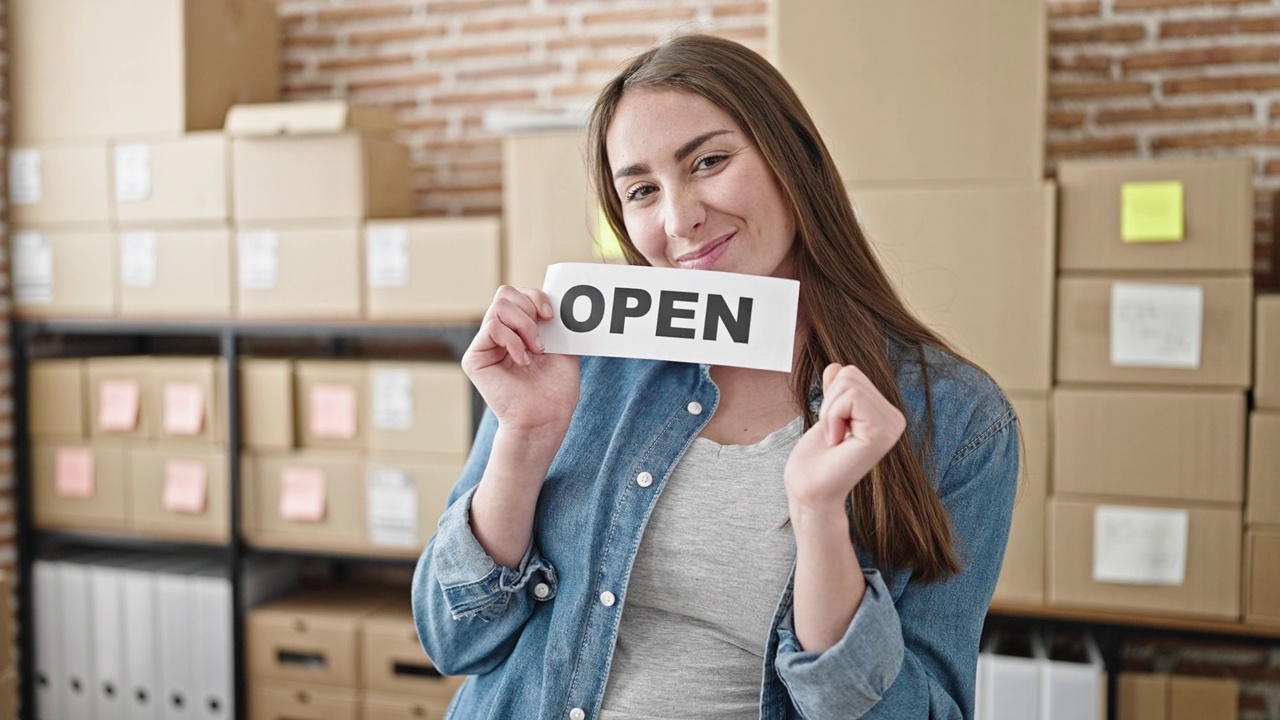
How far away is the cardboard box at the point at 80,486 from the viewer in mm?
2934

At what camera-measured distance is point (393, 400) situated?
2703mm

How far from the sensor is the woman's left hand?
91cm

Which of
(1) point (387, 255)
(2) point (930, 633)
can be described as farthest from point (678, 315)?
(1) point (387, 255)

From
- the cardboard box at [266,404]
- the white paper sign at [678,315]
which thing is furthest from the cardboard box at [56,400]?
the white paper sign at [678,315]

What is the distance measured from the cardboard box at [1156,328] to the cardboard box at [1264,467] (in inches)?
3.4

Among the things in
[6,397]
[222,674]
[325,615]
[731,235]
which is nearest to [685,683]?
[731,235]

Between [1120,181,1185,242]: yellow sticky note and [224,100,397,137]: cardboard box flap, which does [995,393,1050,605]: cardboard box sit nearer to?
[1120,181,1185,242]: yellow sticky note

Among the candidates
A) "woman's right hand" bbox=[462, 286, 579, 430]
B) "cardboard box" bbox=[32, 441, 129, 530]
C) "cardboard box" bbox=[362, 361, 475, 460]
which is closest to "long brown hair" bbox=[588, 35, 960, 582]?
"woman's right hand" bbox=[462, 286, 579, 430]

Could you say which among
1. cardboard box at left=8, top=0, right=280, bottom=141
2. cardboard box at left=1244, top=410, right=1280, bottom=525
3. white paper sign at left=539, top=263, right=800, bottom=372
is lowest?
cardboard box at left=1244, top=410, right=1280, bottom=525

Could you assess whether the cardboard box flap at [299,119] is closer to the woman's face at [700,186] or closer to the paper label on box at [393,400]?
the paper label on box at [393,400]

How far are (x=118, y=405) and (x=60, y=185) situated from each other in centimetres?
64

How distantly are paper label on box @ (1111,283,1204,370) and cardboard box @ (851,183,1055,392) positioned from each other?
0.46 ft

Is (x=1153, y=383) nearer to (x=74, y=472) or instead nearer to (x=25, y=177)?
(x=74, y=472)

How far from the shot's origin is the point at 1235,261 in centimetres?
215
